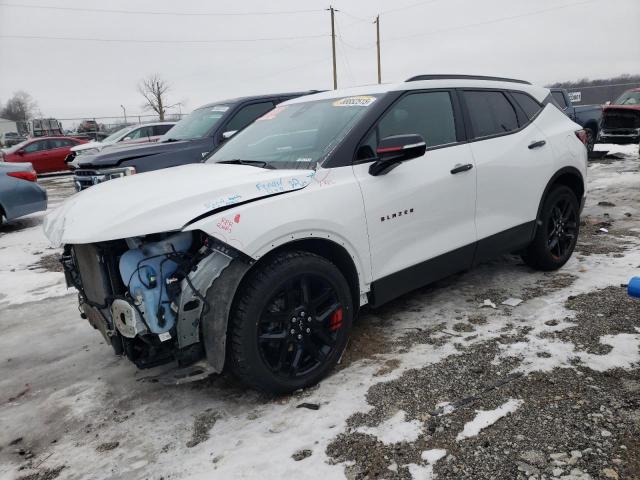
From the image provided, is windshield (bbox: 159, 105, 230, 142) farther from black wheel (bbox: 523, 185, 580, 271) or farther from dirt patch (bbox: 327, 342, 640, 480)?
dirt patch (bbox: 327, 342, 640, 480)

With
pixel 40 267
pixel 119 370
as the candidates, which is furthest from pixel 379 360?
pixel 40 267

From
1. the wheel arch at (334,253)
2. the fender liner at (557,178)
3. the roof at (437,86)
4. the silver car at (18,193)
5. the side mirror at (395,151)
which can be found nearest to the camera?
the wheel arch at (334,253)

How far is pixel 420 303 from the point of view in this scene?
4.21 m

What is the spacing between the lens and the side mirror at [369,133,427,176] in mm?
2980

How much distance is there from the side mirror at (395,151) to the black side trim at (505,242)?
117cm

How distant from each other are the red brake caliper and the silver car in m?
7.79

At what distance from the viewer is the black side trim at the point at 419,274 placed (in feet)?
10.8

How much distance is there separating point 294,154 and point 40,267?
15.3 feet

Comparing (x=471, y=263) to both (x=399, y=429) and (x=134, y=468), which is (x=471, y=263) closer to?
(x=399, y=429)

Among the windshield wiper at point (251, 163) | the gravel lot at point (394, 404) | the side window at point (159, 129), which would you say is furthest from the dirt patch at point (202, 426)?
the side window at point (159, 129)

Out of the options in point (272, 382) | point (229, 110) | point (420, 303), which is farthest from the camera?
point (229, 110)

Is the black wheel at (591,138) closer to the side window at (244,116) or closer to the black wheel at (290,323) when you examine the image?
the side window at (244,116)

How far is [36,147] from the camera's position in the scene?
60.7 ft

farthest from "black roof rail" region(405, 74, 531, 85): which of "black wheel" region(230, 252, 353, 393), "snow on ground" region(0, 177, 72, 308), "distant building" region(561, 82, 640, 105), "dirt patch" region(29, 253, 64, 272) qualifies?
"distant building" region(561, 82, 640, 105)
